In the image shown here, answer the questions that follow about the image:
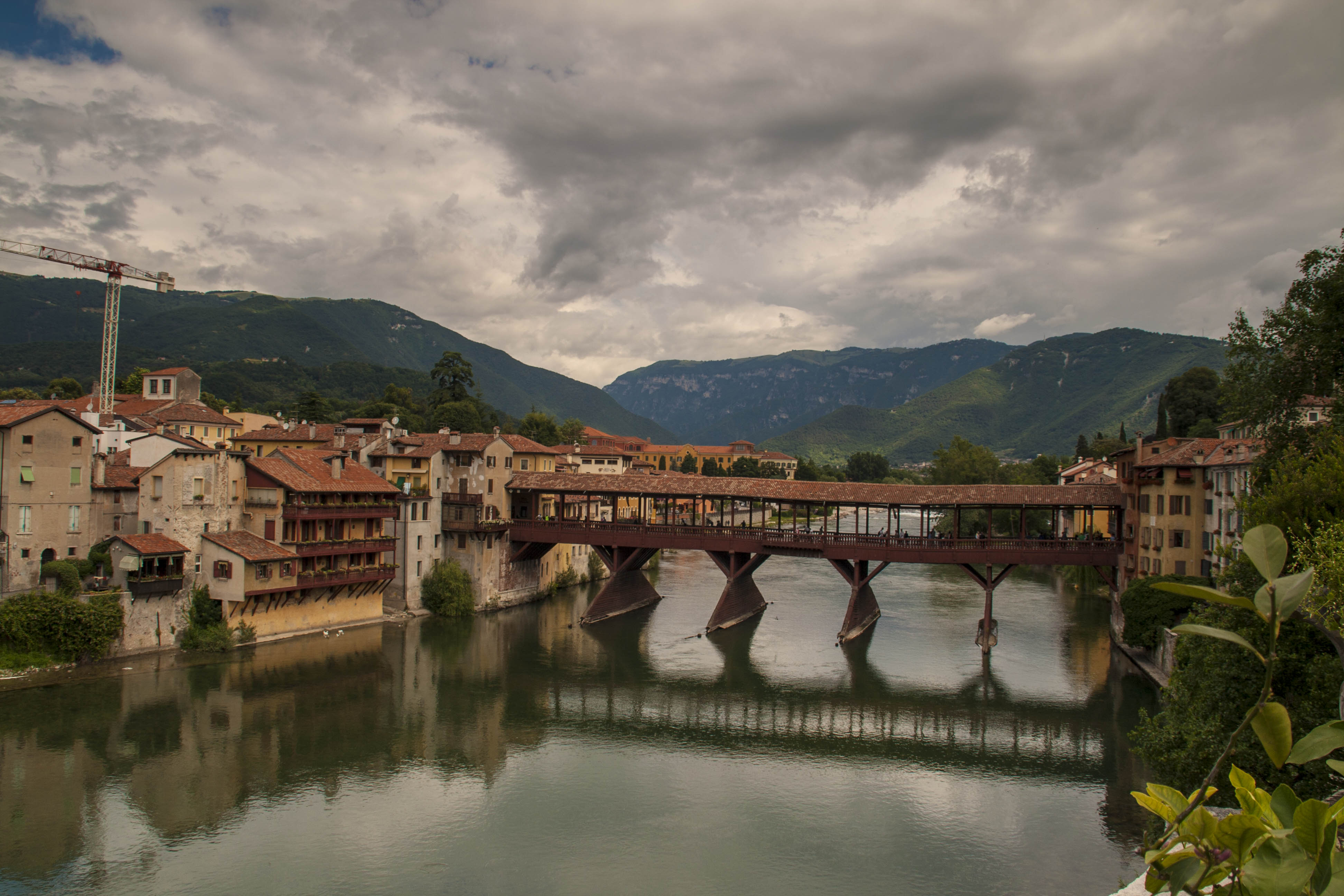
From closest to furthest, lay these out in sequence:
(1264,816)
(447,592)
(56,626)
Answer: (1264,816)
(56,626)
(447,592)

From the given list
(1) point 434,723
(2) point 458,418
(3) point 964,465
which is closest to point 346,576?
(1) point 434,723

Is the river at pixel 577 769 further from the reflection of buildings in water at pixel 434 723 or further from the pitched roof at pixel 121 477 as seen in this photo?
the pitched roof at pixel 121 477

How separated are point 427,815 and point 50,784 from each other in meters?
11.6

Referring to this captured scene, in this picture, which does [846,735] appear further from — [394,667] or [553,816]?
[394,667]

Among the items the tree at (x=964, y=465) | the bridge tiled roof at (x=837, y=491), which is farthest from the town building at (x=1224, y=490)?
the tree at (x=964, y=465)

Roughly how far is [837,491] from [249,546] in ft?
105

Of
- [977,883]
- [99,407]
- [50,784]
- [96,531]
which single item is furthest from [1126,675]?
[99,407]

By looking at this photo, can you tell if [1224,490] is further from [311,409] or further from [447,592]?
[311,409]

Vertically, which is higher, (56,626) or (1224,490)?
(1224,490)

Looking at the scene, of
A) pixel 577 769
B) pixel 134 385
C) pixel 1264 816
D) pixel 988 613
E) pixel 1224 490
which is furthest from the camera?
pixel 134 385

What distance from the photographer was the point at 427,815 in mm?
24047

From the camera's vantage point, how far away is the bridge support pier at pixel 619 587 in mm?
52062

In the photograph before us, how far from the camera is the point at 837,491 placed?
165ft

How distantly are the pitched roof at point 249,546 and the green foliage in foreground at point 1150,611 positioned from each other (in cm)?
4094
